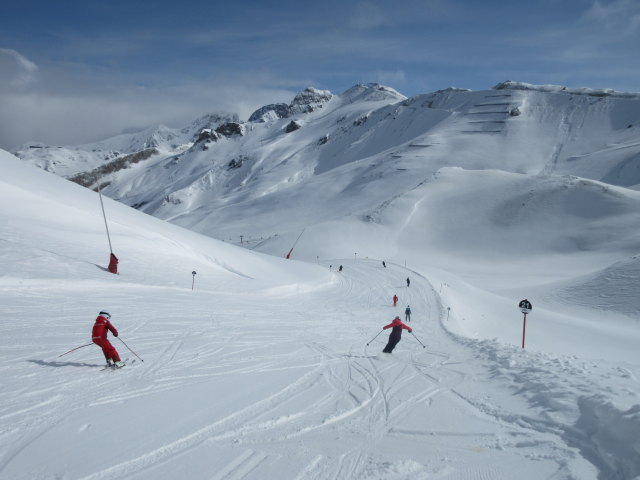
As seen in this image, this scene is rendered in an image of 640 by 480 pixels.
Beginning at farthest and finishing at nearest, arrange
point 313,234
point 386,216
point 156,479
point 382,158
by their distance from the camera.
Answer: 1. point 382,158
2. point 386,216
3. point 313,234
4. point 156,479

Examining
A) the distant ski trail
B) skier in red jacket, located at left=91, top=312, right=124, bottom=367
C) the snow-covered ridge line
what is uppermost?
the snow-covered ridge line

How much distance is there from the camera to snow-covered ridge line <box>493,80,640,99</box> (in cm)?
15075

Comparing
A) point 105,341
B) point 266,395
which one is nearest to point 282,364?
point 266,395

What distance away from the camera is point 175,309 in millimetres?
15836

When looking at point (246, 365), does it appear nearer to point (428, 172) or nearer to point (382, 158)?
point (428, 172)

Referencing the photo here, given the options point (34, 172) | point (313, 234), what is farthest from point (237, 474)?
point (313, 234)

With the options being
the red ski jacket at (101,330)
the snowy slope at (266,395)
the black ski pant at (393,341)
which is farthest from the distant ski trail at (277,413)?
the red ski jacket at (101,330)

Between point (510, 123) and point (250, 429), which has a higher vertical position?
point (510, 123)

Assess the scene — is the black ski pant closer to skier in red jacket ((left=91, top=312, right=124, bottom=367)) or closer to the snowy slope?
the snowy slope

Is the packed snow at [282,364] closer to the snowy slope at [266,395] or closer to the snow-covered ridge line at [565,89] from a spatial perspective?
the snowy slope at [266,395]

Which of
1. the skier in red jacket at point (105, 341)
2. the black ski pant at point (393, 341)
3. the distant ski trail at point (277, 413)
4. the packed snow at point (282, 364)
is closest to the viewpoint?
the distant ski trail at point (277, 413)

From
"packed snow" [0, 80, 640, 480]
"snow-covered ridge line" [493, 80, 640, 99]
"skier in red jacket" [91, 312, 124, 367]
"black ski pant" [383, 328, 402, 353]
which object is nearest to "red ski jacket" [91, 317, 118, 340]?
"skier in red jacket" [91, 312, 124, 367]

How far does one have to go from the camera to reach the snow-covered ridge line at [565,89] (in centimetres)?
15075

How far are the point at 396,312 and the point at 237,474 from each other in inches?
834
